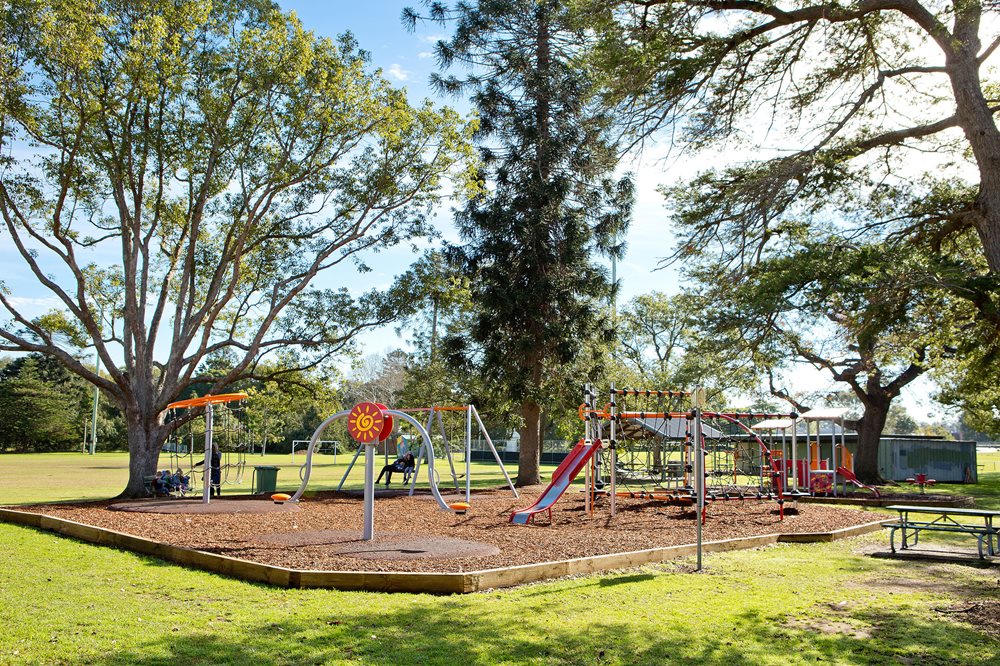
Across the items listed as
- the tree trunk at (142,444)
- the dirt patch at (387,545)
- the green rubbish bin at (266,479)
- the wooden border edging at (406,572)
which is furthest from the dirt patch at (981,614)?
the green rubbish bin at (266,479)

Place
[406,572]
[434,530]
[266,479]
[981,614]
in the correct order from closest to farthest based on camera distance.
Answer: [981,614], [406,572], [434,530], [266,479]

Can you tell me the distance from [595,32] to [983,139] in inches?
189

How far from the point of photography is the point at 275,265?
23.6m

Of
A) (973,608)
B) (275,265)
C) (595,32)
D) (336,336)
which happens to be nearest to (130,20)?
(275,265)

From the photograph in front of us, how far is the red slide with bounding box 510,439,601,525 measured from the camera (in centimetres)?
1391

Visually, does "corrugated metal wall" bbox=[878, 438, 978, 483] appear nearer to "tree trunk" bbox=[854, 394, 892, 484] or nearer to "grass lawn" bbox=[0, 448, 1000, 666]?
"tree trunk" bbox=[854, 394, 892, 484]

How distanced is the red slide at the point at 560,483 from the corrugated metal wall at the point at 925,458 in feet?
84.1

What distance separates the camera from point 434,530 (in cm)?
1273

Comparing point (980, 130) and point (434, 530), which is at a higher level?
point (980, 130)

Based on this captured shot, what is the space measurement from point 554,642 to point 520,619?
0.81 meters

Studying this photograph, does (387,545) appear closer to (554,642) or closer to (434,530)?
(434,530)

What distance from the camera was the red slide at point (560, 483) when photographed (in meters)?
13.9

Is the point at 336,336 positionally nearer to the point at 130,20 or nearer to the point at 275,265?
the point at 275,265

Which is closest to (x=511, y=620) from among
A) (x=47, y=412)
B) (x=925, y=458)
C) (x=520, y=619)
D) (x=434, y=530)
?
(x=520, y=619)
